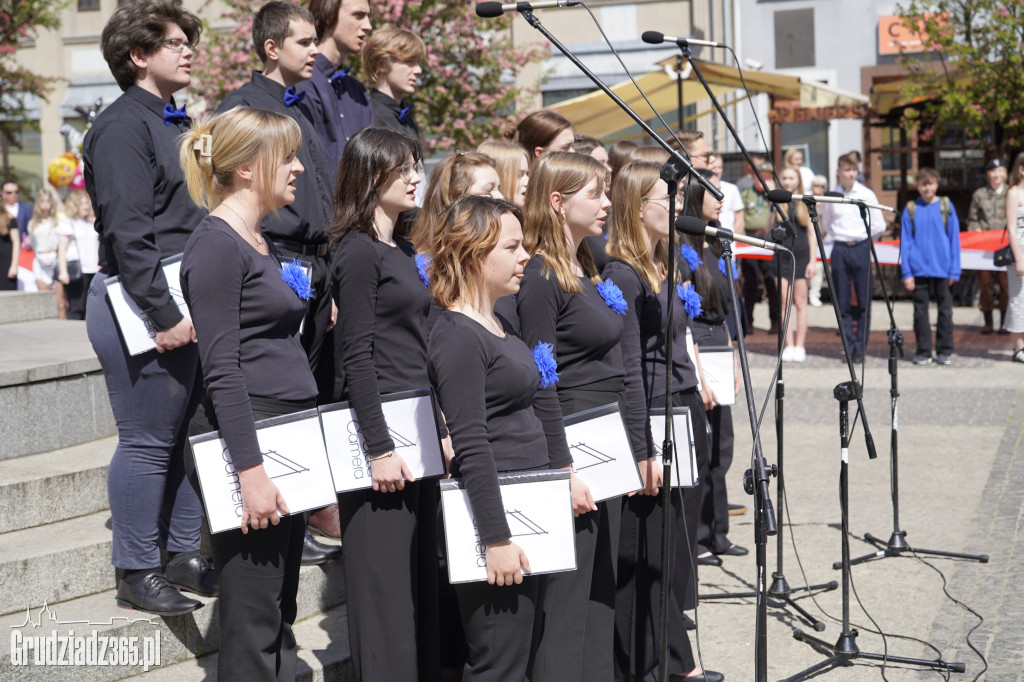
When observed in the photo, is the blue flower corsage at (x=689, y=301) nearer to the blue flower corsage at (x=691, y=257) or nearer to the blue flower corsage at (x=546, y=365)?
the blue flower corsage at (x=691, y=257)

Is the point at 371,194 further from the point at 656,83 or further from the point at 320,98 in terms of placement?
the point at 656,83

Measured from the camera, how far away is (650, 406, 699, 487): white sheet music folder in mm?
4209

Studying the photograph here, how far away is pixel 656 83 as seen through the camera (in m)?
17.5

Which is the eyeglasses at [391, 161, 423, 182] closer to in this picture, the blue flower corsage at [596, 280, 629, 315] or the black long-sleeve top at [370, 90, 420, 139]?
the blue flower corsage at [596, 280, 629, 315]

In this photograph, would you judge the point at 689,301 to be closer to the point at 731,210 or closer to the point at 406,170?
the point at 406,170

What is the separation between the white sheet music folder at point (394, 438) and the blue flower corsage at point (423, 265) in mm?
369

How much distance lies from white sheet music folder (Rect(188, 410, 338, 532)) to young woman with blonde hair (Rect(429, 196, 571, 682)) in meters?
0.39

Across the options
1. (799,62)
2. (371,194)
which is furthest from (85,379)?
(799,62)

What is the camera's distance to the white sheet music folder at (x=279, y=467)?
3219 mm

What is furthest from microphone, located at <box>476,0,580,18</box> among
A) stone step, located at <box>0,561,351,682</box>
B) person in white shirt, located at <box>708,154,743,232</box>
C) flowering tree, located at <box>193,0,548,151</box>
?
flowering tree, located at <box>193,0,548,151</box>

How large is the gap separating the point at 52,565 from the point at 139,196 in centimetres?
143

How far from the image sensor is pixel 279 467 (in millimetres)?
3287

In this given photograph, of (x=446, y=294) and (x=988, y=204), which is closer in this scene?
(x=446, y=294)

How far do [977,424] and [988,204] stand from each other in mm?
6077
